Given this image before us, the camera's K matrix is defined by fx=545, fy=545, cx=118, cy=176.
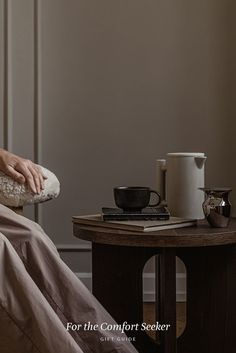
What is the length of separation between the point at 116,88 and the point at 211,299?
1.00 m

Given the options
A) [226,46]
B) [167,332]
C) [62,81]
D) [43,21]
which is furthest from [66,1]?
[167,332]

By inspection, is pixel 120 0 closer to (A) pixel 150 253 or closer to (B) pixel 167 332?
(A) pixel 150 253

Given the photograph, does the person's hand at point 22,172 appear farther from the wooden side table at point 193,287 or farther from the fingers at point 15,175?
the wooden side table at point 193,287

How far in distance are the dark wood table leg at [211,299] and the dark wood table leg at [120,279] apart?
0.42 ft

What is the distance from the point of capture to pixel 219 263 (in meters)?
1.31

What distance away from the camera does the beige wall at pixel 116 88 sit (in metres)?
2.06

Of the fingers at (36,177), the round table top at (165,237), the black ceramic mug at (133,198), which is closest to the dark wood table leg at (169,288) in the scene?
the round table top at (165,237)

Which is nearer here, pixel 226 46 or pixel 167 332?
pixel 167 332

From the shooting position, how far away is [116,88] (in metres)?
2.07

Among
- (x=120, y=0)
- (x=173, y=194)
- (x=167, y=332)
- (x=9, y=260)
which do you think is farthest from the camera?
(x=120, y=0)

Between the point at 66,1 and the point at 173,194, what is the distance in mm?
1077

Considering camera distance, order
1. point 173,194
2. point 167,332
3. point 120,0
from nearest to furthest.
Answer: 1. point 167,332
2. point 173,194
3. point 120,0

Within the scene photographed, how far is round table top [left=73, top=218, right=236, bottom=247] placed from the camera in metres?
1.09

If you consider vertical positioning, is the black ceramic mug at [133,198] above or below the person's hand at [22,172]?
below
